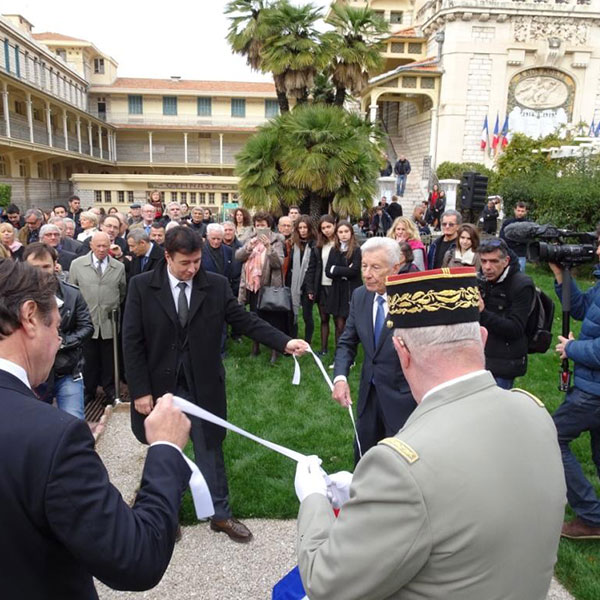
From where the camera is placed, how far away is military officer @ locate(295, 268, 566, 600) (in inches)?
54.7

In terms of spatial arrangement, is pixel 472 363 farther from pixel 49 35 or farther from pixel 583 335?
pixel 49 35

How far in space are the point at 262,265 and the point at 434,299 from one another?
6606mm

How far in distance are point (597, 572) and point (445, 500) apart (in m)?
3.13

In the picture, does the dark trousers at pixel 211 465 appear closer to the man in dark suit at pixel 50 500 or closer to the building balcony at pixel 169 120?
the man in dark suit at pixel 50 500

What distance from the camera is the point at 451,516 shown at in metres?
1.39

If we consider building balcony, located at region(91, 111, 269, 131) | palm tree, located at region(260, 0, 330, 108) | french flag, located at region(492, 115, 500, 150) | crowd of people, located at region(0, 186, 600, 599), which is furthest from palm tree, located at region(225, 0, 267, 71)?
building balcony, located at region(91, 111, 269, 131)

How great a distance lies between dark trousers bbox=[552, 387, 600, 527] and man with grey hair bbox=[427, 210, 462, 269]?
12.6ft

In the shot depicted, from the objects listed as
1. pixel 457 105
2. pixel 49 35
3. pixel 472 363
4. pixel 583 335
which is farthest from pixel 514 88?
pixel 49 35

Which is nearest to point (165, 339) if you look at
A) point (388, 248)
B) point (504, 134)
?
point (388, 248)

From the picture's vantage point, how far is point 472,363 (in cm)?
167

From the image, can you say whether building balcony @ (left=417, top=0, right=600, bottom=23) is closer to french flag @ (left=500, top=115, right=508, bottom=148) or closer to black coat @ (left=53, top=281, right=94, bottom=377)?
french flag @ (left=500, top=115, right=508, bottom=148)

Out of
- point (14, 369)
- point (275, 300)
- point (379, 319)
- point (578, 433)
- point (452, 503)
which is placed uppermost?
point (14, 369)

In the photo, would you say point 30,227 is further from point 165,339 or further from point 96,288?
point 165,339

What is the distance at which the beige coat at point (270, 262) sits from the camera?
26.9 feet
